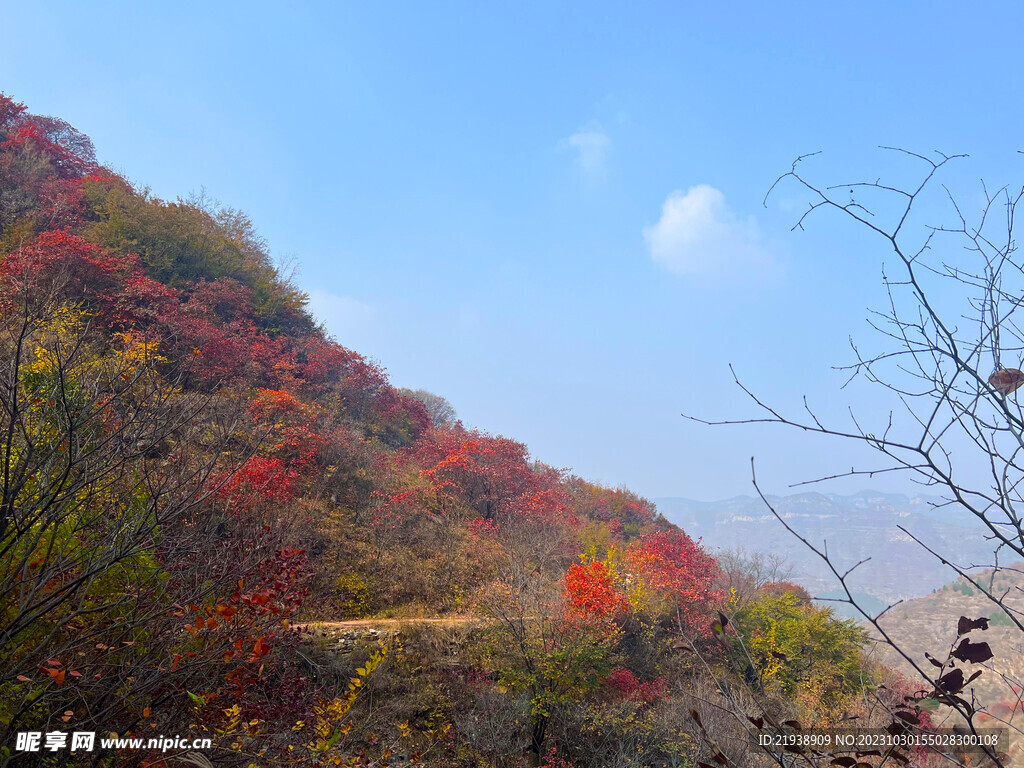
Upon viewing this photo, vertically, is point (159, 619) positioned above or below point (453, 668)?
above

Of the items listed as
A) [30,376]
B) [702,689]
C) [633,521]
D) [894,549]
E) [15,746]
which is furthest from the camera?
[894,549]

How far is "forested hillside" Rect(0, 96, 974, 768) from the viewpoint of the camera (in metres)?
3.62

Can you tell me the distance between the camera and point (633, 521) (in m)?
25.0

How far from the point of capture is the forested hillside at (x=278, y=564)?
3621 mm

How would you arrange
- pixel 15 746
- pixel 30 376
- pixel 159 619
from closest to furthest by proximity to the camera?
1. pixel 15 746
2. pixel 159 619
3. pixel 30 376

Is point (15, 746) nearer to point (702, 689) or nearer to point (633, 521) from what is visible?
point (702, 689)

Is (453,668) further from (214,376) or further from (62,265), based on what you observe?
(62,265)

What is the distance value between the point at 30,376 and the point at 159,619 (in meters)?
5.67

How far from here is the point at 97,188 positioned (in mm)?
17516

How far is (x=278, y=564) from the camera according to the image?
5285 mm

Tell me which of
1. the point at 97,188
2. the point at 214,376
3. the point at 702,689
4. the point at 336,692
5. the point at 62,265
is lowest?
the point at 336,692

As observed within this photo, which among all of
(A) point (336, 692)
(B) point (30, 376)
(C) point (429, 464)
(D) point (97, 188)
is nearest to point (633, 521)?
(C) point (429, 464)

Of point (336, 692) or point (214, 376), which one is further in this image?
point (214, 376)

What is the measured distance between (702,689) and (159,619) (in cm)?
1044
